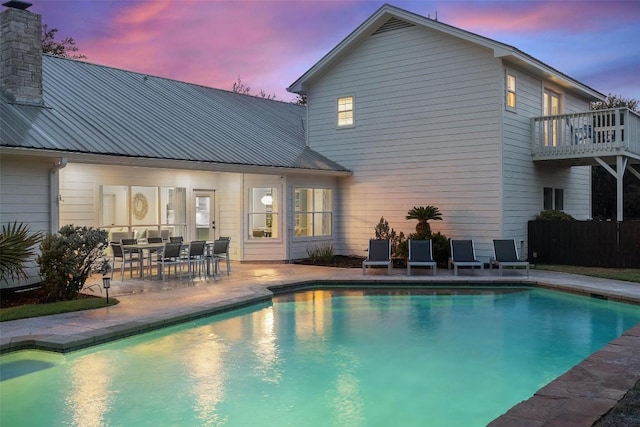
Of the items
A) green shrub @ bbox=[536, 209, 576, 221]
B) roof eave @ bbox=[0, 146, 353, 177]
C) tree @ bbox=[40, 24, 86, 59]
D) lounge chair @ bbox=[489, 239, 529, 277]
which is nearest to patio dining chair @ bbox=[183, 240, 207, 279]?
roof eave @ bbox=[0, 146, 353, 177]

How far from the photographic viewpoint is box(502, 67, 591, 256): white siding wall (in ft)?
47.5

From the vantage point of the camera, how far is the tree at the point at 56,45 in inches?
1335

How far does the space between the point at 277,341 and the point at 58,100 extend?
8397mm

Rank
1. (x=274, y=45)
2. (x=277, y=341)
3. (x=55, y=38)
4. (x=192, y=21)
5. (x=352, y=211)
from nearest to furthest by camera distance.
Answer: (x=277, y=341)
(x=352, y=211)
(x=192, y=21)
(x=274, y=45)
(x=55, y=38)

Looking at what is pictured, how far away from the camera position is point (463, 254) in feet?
45.5

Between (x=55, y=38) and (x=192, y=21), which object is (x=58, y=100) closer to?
(x=192, y=21)

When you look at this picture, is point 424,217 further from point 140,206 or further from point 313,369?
point 313,369

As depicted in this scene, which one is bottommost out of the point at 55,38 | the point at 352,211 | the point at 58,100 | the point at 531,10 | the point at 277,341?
the point at 277,341

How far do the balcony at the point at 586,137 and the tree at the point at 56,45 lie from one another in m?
29.5

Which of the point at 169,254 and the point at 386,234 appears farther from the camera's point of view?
the point at 386,234

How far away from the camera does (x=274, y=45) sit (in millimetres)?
23625

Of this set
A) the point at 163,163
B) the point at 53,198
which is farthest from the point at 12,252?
the point at 163,163

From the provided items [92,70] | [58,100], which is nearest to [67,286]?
[58,100]

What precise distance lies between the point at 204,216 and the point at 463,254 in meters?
Result: 7.60
